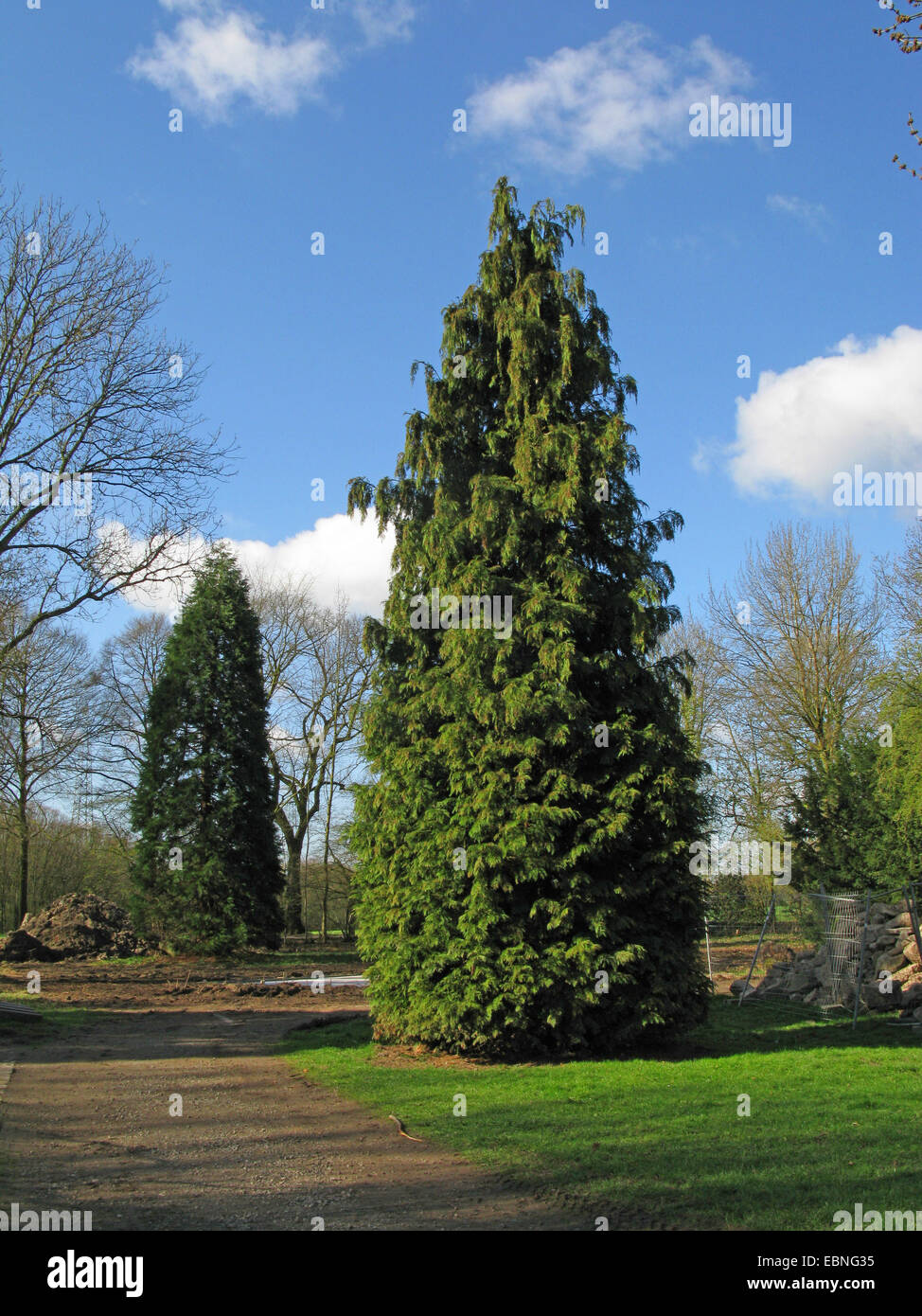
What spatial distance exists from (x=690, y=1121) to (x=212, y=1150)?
379 cm

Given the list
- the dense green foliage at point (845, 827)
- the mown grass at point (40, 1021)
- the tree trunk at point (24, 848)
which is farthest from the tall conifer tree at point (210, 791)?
the dense green foliage at point (845, 827)

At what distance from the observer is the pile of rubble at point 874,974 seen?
14.5m

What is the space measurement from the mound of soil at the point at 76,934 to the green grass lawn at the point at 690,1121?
50.9 feet

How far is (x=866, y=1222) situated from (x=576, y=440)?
8587mm

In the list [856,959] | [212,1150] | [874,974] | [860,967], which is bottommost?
[874,974]

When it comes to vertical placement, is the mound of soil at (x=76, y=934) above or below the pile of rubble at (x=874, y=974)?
below

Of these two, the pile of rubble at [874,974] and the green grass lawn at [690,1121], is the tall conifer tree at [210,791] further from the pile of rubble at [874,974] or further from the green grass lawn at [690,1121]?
the pile of rubble at [874,974]

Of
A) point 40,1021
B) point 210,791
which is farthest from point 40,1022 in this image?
point 210,791

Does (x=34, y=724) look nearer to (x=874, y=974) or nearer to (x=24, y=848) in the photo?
(x=24, y=848)

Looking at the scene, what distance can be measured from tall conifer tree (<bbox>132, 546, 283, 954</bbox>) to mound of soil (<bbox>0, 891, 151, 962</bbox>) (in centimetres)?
187

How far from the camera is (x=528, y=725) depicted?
36.0 ft

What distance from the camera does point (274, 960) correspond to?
25.6 meters
